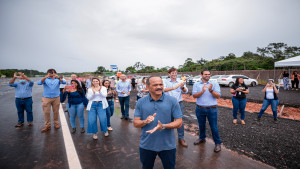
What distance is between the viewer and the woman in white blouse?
382 cm

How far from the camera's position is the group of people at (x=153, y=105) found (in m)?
1.78

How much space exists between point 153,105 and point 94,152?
7.61 ft

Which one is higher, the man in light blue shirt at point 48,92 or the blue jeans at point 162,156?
the man in light blue shirt at point 48,92

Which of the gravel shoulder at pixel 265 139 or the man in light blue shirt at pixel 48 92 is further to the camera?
the man in light blue shirt at pixel 48 92

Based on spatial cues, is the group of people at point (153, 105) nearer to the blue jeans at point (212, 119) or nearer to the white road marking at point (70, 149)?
the blue jeans at point (212, 119)

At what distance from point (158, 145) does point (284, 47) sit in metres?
43.8

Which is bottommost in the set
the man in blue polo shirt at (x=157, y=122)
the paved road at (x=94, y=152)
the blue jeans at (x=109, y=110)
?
the paved road at (x=94, y=152)

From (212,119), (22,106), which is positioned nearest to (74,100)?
(22,106)

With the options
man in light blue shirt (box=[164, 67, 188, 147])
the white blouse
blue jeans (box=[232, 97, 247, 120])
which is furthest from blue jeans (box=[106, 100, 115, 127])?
blue jeans (box=[232, 97, 247, 120])

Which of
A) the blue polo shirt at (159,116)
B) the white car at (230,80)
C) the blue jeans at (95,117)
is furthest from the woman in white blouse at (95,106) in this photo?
the white car at (230,80)

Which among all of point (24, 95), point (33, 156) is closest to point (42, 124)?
point (24, 95)

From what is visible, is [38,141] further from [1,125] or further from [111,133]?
[1,125]

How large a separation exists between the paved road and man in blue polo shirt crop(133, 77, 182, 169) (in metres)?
1.12

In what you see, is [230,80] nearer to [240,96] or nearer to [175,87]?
[240,96]
